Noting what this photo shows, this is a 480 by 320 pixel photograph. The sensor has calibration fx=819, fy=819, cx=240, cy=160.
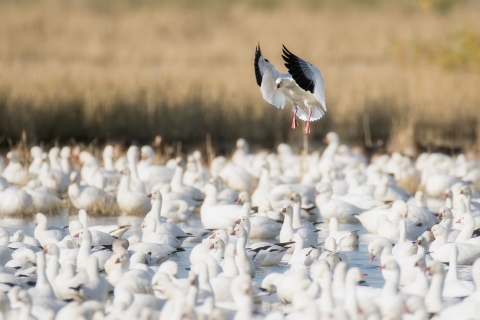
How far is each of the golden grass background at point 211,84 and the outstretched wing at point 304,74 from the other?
925 centimetres

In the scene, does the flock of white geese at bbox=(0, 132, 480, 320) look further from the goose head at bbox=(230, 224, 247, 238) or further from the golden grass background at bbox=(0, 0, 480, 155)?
the golden grass background at bbox=(0, 0, 480, 155)

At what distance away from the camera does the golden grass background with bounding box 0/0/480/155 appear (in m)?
17.9

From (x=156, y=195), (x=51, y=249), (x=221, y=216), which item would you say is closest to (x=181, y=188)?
(x=221, y=216)

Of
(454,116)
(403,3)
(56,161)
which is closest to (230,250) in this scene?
(56,161)

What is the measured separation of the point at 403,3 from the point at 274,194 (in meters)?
33.1

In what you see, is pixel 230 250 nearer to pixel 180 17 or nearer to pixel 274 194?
pixel 274 194

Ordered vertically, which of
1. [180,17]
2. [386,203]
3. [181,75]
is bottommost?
[386,203]

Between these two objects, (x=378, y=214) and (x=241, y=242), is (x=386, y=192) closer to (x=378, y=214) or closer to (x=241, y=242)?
(x=378, y=214)

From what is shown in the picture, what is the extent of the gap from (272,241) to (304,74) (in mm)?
2372

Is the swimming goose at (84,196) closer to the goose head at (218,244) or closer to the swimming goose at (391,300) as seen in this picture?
the goose head at (218,244)

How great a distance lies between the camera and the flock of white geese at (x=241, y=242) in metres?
5.86

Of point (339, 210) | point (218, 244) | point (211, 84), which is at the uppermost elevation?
point (211, 84)

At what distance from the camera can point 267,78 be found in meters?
9.05

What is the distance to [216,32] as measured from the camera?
32.2m
